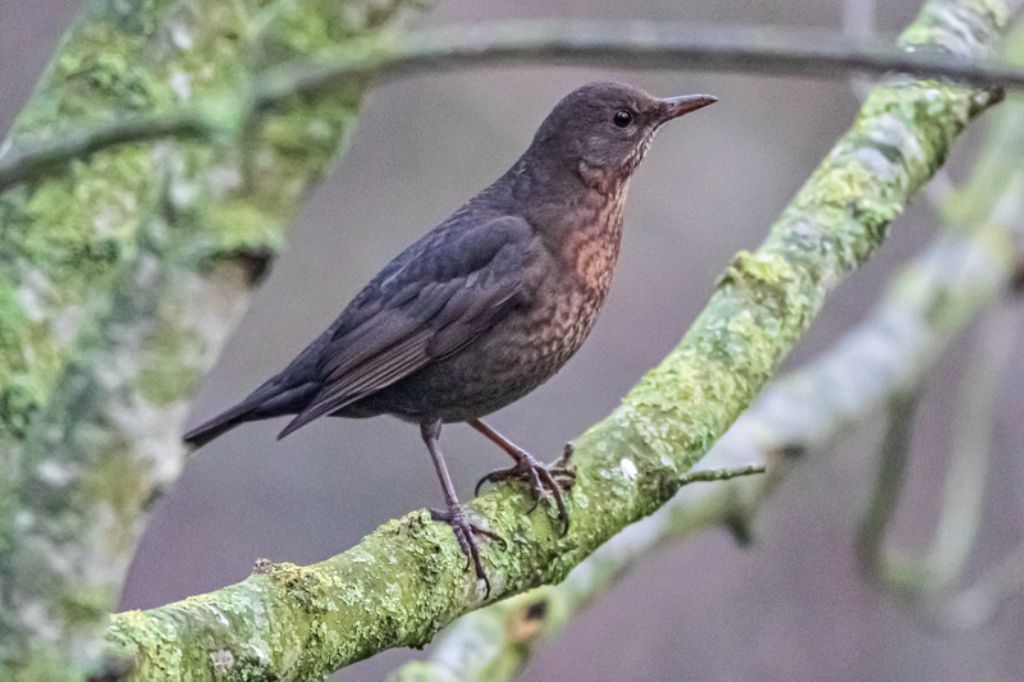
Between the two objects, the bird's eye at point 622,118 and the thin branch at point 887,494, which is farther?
the thin branch at point 887,494

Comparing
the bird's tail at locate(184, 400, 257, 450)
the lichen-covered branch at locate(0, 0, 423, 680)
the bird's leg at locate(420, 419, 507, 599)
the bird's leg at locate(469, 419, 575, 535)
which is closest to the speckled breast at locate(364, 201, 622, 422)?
the bird's tail at locate(184, 400, 257, 450)

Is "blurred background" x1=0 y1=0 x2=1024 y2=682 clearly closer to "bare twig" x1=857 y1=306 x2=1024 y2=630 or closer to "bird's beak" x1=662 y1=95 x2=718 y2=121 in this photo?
"bare twig" x1=857 y1=306 x2=1024 y2=630

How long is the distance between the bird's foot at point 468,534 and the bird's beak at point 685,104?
182 centimetres

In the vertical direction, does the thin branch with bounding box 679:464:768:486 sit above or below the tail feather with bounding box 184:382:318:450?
below

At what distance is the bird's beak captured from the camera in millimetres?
4586

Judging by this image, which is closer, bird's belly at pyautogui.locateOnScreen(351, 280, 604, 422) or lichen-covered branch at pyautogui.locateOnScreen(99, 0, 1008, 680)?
lichen-covered branch at pyautogui.locateOnScreen(99, 0, 1008, 680)

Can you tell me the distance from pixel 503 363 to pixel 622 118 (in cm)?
103

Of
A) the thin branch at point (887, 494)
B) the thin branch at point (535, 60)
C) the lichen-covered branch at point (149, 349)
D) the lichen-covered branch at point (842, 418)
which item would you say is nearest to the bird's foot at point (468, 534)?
the lichen-covered branch at point (842, 418)

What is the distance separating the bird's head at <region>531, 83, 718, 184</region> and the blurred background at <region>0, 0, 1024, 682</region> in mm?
3638

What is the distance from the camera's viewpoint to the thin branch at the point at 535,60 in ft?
4.58

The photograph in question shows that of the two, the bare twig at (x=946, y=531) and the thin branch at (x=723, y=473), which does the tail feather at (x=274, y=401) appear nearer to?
the thin branch at (x=723, y=473)

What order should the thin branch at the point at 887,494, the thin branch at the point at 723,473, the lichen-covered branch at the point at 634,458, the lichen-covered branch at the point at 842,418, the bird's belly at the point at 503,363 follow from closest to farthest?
1. the lichen-covered branch at the point at 634,458
2. the thin branch at the point at 723,473
3. the lichen-covered branch at the point at 842,418
4. the bird's belly at the point at 503,363
5. the thin branch at the point at 887,494

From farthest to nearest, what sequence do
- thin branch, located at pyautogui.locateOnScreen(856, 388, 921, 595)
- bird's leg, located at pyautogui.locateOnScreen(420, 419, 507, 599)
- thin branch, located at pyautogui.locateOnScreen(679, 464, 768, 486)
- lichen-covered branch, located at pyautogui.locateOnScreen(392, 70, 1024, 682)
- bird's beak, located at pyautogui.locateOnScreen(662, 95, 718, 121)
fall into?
thin branch, located at pyautogui.locateOnScreen(856, 388, 921, 595) → bird's beak, located at pyautogui.locateOnScreen(662, 95, 718, 121) → lichen-covered branch, located at pyautogui.locateOnScreen(392, 70, 1024, 682) → thin branch, located at pyautogui.locateOnScreen(679, 464, 768, 486) → bird's leg, located at pyautogui.locateOnScreen(420, 419, 507, 599)

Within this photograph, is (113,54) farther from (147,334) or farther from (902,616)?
(902,616)
